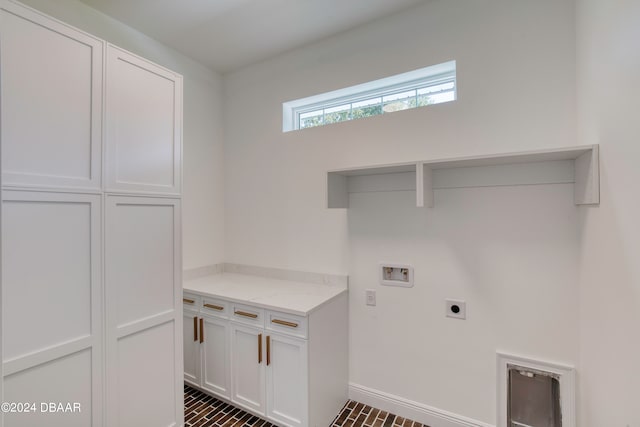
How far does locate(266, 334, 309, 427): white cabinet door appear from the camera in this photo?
5.80 feet

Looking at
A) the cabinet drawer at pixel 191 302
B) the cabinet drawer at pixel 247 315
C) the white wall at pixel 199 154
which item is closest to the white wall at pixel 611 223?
the cabinet drawer at pixel 247 315

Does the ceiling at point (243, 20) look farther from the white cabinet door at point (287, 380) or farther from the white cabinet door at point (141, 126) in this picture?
the white cabinet door at point (287, 380)

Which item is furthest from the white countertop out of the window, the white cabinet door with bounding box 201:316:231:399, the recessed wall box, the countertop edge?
the window

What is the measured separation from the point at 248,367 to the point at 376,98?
7.07 feet

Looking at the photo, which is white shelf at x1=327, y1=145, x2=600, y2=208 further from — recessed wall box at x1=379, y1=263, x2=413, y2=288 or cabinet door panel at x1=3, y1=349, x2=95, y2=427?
cabinet door panel at x1=3, y1=349, x2=95, y2=427

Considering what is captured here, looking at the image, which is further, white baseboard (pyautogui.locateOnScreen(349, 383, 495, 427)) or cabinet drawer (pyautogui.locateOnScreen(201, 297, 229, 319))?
cabinet drawer (pyautogui.locateOnScreen(201, 297, 229, 319))

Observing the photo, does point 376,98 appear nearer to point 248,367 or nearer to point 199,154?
point 199,154

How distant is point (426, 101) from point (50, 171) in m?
2.14

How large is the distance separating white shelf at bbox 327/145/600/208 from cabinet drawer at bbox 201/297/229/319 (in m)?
1.05

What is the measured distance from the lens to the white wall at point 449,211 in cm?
161

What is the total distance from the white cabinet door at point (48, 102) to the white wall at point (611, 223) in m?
2.12

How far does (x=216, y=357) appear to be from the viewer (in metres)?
2.14

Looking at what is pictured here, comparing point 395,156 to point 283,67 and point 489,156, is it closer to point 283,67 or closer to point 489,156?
point 489,156

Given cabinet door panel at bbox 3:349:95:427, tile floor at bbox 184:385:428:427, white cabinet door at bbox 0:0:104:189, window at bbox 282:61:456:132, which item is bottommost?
tile floor at bbox 184:385:428:427
